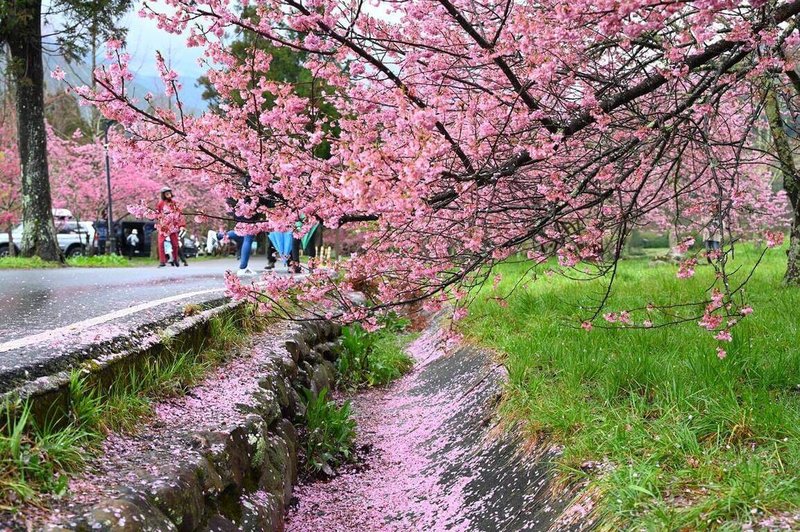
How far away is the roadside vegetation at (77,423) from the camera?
7.60 ft

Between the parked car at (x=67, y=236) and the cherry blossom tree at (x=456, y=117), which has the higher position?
the cherry blossom tree at (x=456, y=117)

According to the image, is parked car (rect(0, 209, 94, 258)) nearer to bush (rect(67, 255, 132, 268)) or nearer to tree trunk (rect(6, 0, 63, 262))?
bush (rect(67, 255, 132, 268))

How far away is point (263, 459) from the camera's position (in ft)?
12.5

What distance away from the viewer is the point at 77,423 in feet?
9.48

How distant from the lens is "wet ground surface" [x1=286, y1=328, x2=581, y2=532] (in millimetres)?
3518

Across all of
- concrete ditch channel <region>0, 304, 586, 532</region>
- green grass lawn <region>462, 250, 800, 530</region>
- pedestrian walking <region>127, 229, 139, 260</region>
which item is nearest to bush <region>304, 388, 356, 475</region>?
concrete ditch channel <region>0, 304, 586, 532</region>

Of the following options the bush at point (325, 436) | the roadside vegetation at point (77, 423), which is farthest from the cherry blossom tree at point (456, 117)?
the bush at point (325, 436)

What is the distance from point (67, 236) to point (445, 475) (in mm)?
26766

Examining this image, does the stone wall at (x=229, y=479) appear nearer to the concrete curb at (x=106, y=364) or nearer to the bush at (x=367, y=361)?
the concrete curb at (x=106, y=364)

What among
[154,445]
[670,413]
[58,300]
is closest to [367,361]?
[58,300]

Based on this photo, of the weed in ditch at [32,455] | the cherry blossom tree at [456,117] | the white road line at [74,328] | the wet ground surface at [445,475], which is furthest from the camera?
the white road line at [74,328]

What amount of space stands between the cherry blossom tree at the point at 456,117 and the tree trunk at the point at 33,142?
13.0 m

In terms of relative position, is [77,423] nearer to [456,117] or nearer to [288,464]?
[288,464]

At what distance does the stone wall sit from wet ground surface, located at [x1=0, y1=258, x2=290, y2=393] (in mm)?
839
